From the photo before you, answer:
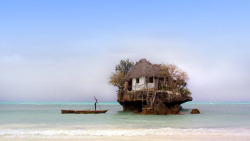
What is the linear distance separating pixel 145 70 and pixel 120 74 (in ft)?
23.8

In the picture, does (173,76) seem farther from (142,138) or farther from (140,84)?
(142,138)

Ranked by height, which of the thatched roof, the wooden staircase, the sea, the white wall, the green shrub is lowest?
the sea

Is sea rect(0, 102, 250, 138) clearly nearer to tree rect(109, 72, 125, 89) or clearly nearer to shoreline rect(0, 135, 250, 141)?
shoreline rect(0, 135, 250, 141)

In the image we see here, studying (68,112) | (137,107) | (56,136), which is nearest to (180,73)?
(137,107)

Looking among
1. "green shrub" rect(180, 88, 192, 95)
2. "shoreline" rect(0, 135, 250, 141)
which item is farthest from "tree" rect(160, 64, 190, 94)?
"shoreline" rect(0, 135, 250, 141)

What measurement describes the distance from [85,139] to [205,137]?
23.4ft

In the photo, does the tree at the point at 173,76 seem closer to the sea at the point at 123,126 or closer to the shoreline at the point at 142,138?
the sea at the point at 123,126

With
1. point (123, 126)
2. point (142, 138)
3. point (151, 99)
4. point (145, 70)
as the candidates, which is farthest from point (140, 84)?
point (142, 138)

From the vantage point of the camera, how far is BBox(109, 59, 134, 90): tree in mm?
40219

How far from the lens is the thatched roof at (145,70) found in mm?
34122

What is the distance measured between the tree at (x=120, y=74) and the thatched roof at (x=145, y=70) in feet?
6.46

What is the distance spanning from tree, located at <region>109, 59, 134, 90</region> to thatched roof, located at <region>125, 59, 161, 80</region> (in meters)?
1.97

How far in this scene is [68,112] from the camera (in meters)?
36.1

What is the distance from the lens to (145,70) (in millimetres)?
34500
